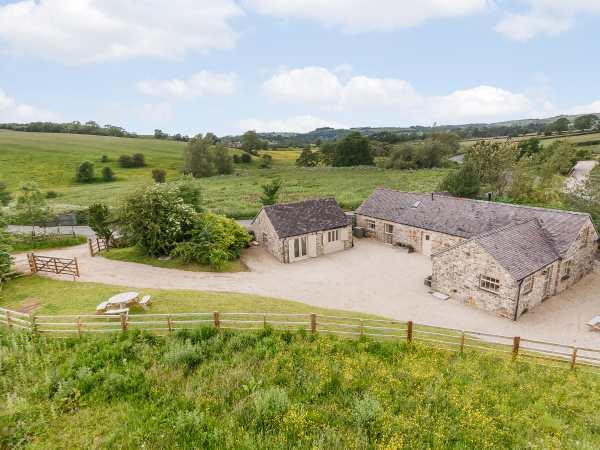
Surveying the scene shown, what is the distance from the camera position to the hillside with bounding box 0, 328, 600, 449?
885 centimetres

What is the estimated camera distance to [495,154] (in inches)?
1607

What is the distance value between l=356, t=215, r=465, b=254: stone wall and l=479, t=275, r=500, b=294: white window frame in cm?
663

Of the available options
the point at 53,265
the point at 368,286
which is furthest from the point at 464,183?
the point at 53,265

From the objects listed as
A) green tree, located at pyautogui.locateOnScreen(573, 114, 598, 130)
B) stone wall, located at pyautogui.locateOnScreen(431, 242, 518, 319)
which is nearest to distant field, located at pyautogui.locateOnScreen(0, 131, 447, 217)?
stone wall, located at pyautogui.locateOnScreen(431, 242, 518, 319)

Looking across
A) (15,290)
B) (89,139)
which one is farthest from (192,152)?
(15,290)

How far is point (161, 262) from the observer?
26.4 m

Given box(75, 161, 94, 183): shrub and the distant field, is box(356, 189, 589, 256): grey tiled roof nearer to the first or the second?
the distant field

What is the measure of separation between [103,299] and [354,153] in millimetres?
85019

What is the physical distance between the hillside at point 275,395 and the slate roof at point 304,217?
14.8m

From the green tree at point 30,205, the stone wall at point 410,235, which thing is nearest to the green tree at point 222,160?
the green tree at point 30,205

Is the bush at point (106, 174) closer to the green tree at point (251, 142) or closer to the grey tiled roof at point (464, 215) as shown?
the green tree at point (251, 142)

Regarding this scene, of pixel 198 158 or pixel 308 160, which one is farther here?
pixel 308 160

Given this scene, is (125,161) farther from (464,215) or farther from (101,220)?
(464,215)

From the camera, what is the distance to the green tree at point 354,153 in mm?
95938
